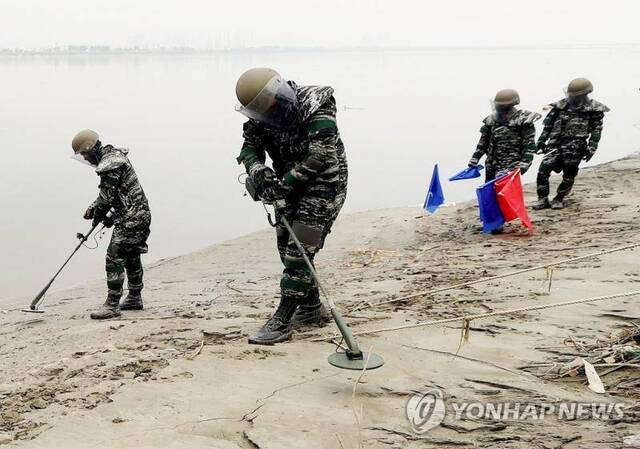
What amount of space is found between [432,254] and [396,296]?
217 cm

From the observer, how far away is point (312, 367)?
11.6ft

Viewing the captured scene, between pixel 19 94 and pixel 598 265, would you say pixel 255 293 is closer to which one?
pixel 598 265

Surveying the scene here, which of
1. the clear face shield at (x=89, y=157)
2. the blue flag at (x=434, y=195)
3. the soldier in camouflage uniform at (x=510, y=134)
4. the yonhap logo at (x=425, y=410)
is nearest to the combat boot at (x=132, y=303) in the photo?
the clear face shield at (x=89, y=157)

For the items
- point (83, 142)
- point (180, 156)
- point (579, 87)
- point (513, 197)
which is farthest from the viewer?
point (180, 156)

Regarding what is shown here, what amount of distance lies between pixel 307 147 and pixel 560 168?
5594 mm

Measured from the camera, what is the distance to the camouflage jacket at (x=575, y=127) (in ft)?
26.7

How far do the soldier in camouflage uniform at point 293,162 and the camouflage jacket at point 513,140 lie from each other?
4127 mm

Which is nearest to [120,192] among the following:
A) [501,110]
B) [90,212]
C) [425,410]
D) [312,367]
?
[90,212]

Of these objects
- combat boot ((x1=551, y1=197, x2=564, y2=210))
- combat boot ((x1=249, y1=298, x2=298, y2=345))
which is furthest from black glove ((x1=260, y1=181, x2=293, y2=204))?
combat boot ((x1=551, y1=197, x2=564, y2=210))

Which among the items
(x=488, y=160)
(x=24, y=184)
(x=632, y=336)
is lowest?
(x=24, y=184)

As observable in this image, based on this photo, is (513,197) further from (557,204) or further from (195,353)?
(195,353)

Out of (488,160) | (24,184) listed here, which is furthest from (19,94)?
(488,160)

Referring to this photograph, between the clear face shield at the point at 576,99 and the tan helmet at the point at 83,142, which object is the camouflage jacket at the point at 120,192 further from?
the clear face shield at the point at 576,99

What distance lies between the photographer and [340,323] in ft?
11.5
